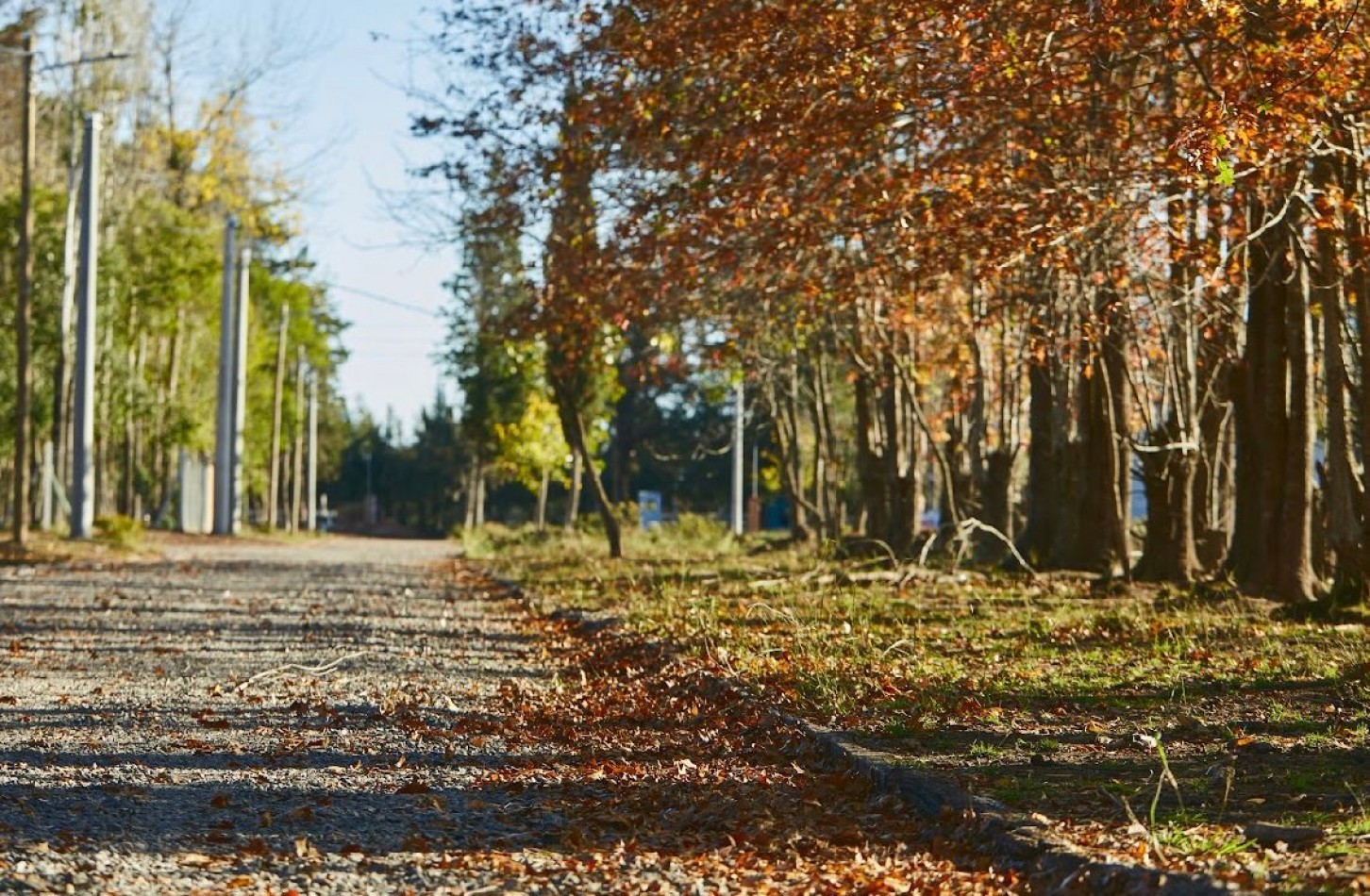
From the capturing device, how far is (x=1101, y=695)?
1100cm

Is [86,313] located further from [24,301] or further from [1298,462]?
[1298,462]

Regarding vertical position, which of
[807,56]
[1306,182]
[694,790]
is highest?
[807,56]

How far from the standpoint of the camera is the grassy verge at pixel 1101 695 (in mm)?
6973

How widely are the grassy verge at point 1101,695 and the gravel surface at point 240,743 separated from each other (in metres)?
2.15

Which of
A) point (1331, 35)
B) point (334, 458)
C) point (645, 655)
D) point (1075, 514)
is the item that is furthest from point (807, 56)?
point (334, 458)

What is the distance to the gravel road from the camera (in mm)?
6523

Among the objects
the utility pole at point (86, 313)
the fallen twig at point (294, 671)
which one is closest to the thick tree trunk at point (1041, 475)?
the fallen twig at point (294, 671)

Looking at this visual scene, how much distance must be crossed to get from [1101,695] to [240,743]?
5082 millimetres

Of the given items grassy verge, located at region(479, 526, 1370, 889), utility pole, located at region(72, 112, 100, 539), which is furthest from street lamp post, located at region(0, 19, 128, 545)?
grassy verge, located at region(479, 526, 1370, 889)

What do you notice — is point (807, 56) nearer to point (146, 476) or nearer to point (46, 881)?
point (46, 881)

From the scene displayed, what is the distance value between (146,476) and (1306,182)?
60.7 m

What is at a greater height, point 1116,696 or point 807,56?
point 807,56

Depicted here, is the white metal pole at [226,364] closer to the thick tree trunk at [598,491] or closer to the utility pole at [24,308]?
the utility pole at [24,308]

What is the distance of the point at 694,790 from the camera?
8.48m
